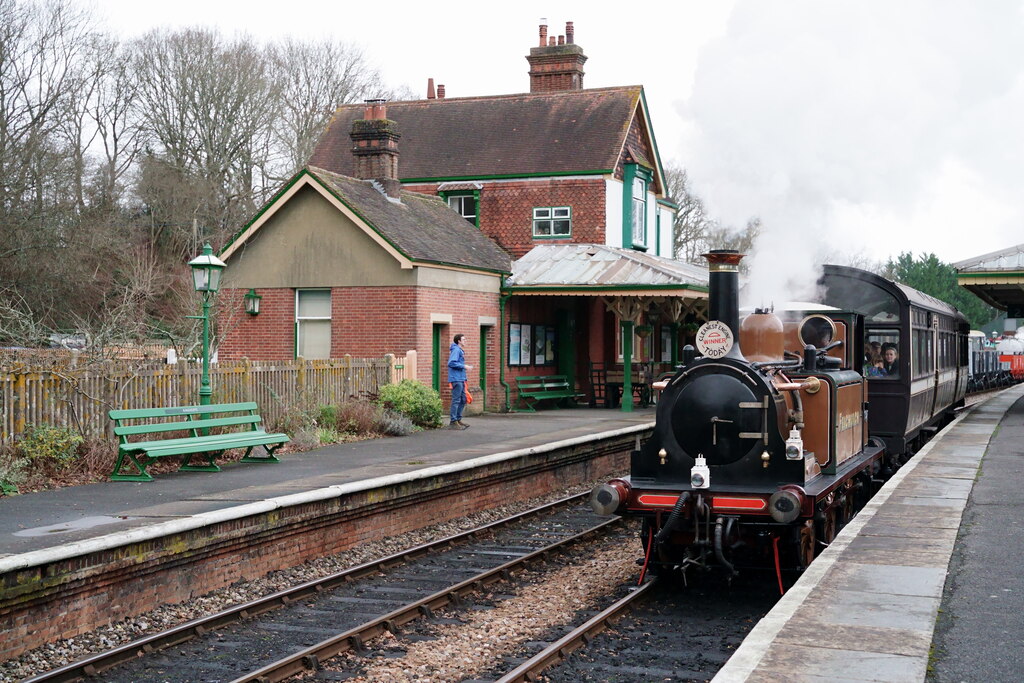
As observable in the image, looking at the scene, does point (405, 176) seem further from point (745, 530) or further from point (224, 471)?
point (745, 530)

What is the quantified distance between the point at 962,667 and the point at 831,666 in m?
0.70

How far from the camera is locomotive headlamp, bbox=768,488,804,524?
816cm

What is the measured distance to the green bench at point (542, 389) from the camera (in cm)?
2358

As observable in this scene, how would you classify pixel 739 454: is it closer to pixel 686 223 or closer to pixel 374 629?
pixel 374 629

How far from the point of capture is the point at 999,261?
23.1m

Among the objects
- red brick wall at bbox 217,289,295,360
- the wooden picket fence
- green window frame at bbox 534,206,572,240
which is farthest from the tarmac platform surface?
green window frame at bbox 534,206,572,240

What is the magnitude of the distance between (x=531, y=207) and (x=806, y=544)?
18.1 meters

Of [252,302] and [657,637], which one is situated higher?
[252,302]

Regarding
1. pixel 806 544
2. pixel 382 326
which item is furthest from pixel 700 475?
pixel 382 326

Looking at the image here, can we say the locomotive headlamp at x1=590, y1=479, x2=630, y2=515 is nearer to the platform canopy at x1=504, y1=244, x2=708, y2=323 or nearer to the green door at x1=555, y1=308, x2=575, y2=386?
the platform canopy at x1=504, y1=244, x2=708, y2=323

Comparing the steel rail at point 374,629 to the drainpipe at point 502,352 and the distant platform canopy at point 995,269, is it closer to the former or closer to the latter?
the drainpipe at point 502,352

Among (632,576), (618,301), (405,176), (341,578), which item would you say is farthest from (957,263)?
(341,578)

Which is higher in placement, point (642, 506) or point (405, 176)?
point (405, 176)

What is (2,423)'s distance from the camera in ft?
37.3
